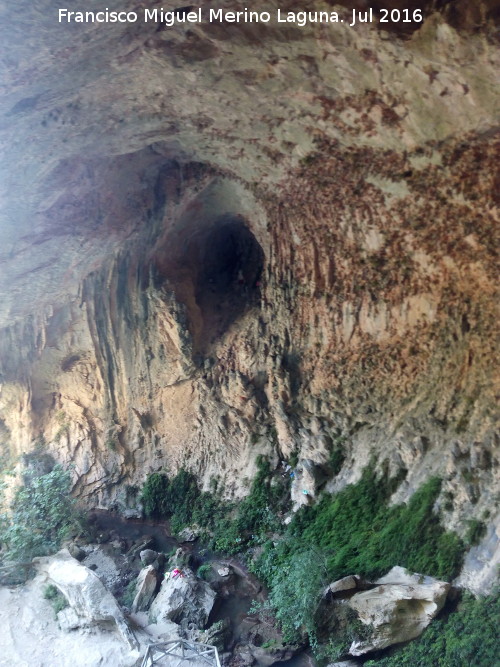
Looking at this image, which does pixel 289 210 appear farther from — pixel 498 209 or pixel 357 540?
pixel 357 540

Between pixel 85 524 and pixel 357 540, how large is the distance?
6.91 metres

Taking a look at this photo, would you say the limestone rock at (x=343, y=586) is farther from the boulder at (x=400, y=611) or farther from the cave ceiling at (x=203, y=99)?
the cave ceiling at (x=203, y=99)

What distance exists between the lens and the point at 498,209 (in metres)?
8.12

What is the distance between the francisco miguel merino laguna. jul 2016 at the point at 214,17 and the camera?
19.1ft

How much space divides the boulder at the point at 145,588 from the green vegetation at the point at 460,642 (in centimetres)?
460

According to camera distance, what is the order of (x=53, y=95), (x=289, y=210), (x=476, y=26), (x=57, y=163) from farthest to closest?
(x=289, y=210) → (x=57, y=163) → (x=53, y=95) → (x=476, y=26)

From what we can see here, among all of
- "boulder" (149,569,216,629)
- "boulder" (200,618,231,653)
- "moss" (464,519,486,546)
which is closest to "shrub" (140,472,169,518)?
"boulder" (149,569,216,629)

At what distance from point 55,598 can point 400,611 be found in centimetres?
655

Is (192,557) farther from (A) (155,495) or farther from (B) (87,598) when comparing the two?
(B) (87,598)

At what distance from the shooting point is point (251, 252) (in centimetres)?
1380

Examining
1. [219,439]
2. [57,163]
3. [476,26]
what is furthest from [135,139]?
[219,439]

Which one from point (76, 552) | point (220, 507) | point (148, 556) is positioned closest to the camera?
point (148, 556)

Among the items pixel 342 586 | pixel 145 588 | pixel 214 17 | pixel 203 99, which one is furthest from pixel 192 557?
pixel 214 17

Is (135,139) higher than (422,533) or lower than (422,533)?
higher
